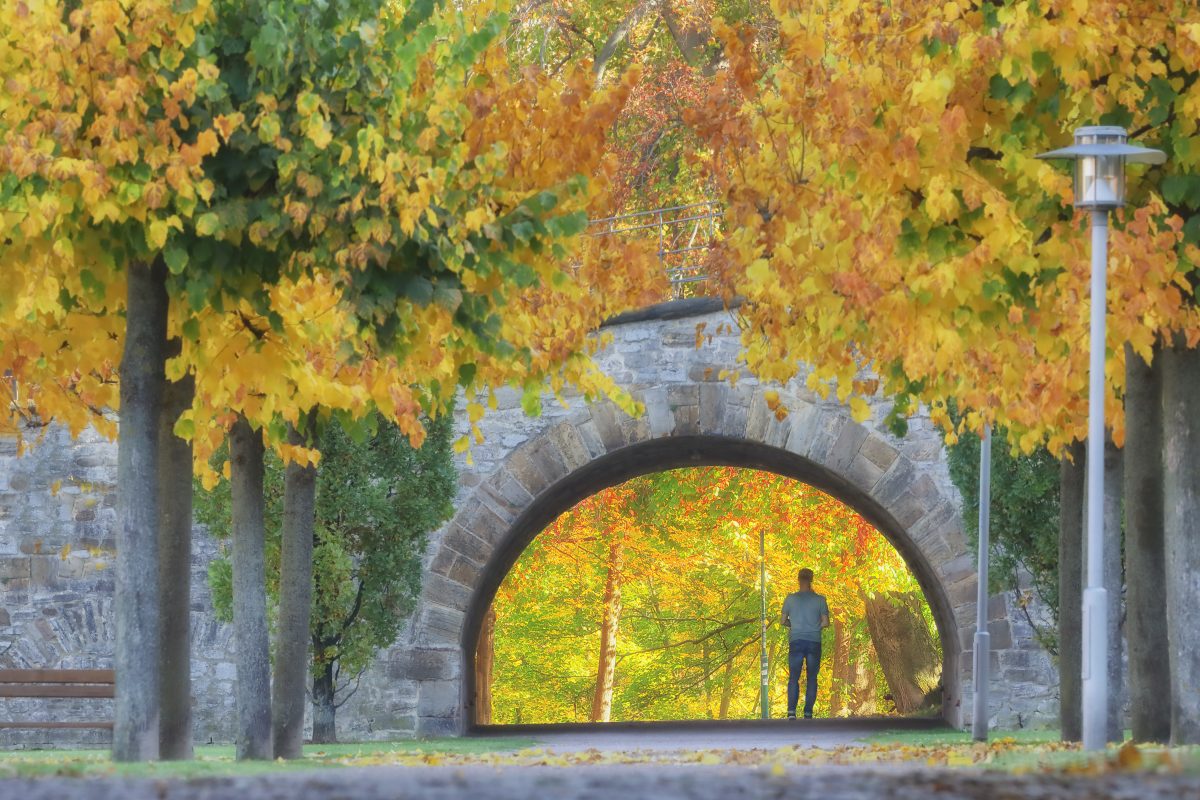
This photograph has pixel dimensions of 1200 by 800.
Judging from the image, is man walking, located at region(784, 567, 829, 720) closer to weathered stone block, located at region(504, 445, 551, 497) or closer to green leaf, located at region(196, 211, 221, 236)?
weathered stone block, located at region(504, 445, 551, 497)

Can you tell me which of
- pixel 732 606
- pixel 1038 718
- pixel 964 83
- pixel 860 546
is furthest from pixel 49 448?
pixel 732 606

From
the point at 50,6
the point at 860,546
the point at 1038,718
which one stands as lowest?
the point at 1038,718

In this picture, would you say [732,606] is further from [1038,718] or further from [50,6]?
[50,6]

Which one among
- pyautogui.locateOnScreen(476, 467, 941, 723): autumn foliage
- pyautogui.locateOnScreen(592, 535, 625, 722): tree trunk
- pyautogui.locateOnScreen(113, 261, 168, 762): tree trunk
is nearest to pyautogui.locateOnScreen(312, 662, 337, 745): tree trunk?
pyautogui.locateOnScreen(113, 261, 168, 762): tree trunk

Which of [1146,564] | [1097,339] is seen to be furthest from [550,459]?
[1097,339]

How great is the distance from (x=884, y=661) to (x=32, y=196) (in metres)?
18.3

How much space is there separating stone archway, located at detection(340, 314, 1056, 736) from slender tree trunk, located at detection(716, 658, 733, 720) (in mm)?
18099

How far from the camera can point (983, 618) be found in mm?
14977

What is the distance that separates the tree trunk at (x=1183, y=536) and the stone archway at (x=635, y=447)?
292 inches

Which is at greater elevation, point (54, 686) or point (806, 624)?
point (806, 624)

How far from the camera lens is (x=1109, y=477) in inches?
463

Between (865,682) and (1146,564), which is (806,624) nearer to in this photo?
(1146,564)

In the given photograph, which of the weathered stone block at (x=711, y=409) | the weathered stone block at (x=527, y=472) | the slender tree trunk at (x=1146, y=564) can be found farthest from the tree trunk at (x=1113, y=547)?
the weathered stone block at (x=527, y=472)

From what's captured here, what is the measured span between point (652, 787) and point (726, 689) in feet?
108
